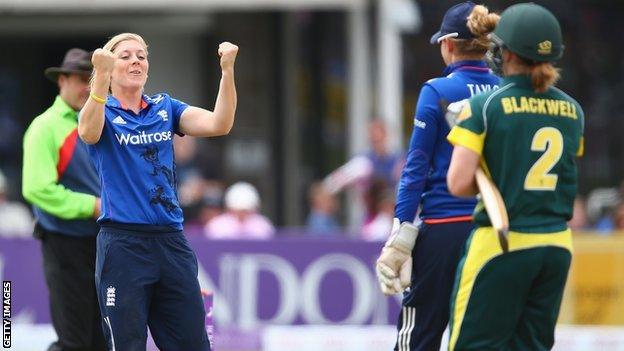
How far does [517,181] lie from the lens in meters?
6.07

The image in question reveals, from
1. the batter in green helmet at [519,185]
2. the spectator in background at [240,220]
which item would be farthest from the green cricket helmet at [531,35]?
the spectator in background at [240,220]

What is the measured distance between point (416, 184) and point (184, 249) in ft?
3.76

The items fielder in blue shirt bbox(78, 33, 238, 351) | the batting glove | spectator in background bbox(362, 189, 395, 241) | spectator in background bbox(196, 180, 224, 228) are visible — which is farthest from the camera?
spectator in background bbox(196, 180, 224, 228)

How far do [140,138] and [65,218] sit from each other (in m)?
1.70

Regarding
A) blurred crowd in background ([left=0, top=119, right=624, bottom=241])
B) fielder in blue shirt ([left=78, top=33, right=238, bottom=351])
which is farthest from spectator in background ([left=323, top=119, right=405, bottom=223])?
fielder in blue shirt ([left=78, top=33, right=238, bottom=351])

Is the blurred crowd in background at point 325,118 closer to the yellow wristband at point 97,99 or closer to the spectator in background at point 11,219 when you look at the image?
the spectator in background at point 11,219

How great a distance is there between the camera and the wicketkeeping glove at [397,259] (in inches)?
274

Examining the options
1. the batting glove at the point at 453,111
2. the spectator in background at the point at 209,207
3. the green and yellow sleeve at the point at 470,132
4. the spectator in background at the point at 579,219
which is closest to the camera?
the green and yellow sleeve at the point at 470,132

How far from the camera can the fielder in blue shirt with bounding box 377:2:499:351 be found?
22.8ft

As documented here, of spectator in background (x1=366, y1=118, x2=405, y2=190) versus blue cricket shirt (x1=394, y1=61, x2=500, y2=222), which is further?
spectator in background (x1=366, y1=118, x2=405, y2=190)

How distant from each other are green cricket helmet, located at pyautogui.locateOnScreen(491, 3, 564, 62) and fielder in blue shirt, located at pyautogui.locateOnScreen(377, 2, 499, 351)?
2.63ft

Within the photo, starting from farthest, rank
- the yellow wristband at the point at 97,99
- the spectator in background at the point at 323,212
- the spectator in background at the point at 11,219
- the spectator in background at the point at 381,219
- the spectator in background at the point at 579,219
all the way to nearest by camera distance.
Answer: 1. the spectator in background at the point at 323,212
2. the spectator in background at the point at 579,219
3. the spectator in background at the point at 11,219
4. the spectator in background at the point at 381,219
5. the yellow wristband at the point at 97,99

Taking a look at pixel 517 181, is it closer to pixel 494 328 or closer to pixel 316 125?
pixel 494 328

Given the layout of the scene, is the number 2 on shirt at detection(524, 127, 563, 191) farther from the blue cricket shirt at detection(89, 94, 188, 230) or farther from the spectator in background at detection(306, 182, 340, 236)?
the spectator in background at detection(306, 182, 340, 236)
